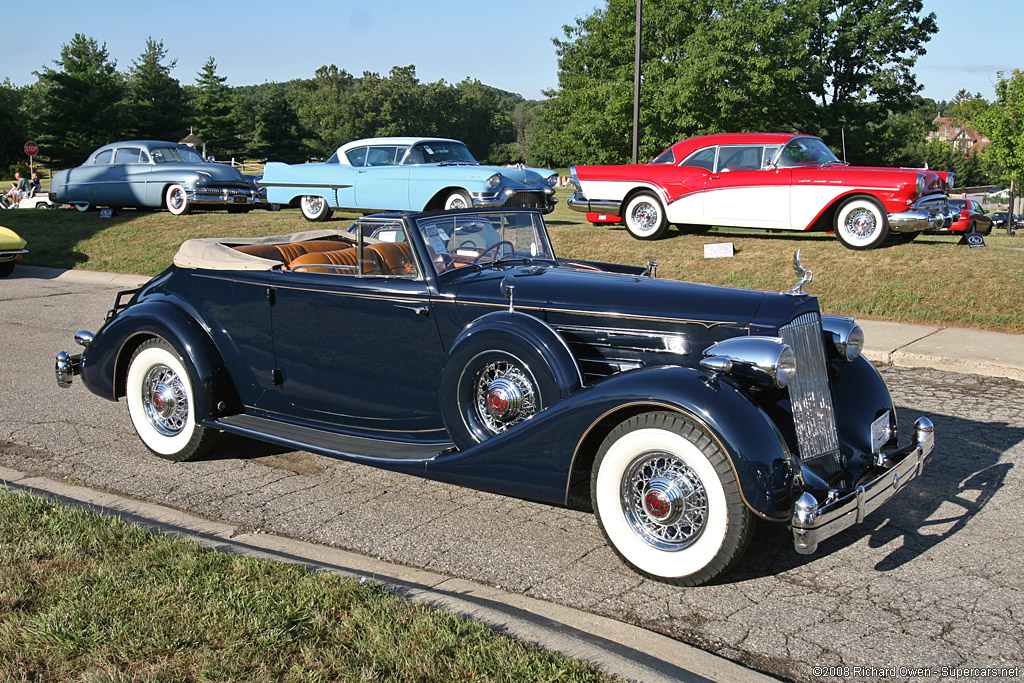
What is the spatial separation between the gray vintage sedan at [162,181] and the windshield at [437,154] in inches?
179

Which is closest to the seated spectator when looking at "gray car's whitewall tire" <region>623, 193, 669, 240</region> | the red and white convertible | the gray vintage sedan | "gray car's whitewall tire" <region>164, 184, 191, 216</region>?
the gray vintage sedan

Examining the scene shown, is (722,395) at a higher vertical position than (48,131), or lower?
lower

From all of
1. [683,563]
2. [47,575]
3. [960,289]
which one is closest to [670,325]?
[683,563]

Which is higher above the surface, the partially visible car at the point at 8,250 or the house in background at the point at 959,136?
the house in background at the point at 959,136

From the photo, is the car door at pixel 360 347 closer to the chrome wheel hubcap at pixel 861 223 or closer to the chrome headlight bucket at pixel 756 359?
the chrome headlight bucket at pixel 756 359

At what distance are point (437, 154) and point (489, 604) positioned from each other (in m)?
13.4

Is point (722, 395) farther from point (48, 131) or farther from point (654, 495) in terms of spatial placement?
point (48, 131)

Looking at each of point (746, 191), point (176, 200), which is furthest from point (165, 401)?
point (176, 200)

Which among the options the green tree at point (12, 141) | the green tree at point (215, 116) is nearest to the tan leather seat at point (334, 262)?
the green tree at point (12, 141)

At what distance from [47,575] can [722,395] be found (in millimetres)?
2909

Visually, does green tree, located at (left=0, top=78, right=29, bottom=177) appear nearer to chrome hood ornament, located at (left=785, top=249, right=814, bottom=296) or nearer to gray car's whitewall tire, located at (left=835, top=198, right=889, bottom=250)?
gray car's whitewall tire, located at (left=835, top=198, right=889, bottom=250)

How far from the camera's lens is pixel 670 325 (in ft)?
13.6

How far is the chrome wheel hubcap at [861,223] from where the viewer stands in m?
11.7

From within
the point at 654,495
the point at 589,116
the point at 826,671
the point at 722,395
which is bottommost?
the point at 826,671
